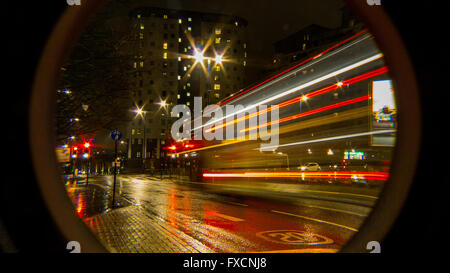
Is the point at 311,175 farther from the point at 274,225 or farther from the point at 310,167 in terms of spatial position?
the point at 274,225

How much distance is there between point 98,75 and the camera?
28.5 ft

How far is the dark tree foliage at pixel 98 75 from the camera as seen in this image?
7.71 meters

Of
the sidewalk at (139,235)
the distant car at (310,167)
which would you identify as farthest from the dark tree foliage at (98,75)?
the distant car at (310,167)

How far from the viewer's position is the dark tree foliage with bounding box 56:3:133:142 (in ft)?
25.3

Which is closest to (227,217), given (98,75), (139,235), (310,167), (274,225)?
(274,225)

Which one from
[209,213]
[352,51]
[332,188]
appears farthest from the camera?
[332,188]

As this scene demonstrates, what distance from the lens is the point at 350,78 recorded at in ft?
28.2

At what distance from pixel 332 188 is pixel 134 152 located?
274 ft

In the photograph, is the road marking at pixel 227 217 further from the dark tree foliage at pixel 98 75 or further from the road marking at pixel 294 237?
the dark tree foliage at pixel 98 75
